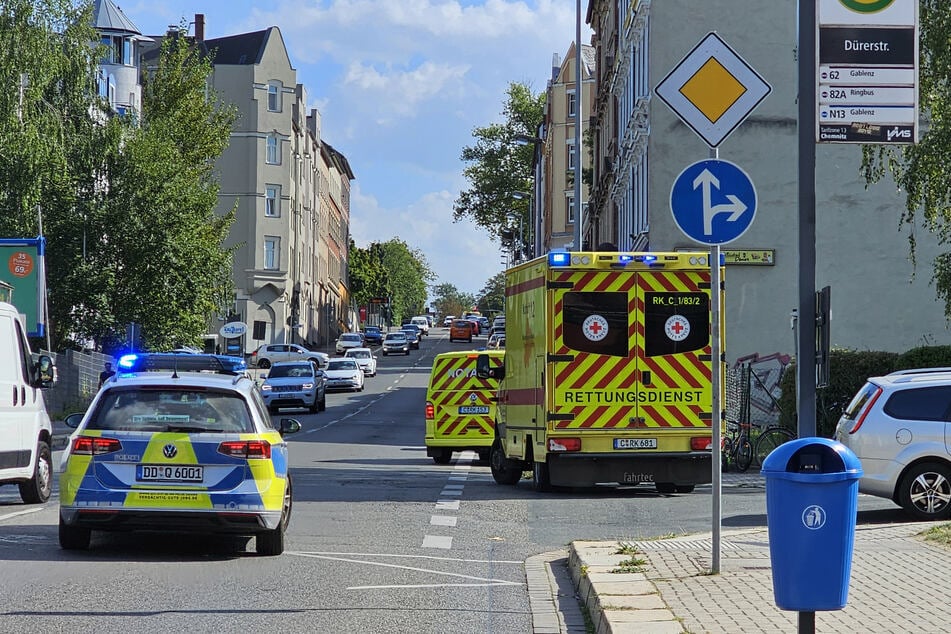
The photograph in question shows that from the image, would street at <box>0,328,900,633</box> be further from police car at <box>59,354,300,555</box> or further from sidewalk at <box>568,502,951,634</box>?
sidewalk at <box>568,502,951,634</box>

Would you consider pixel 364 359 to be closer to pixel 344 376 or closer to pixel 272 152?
pixel 344 376

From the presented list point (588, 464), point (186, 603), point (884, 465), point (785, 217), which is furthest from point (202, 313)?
point (186, 603)

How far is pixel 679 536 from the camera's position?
44.1 ft

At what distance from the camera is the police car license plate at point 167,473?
11.9 meters

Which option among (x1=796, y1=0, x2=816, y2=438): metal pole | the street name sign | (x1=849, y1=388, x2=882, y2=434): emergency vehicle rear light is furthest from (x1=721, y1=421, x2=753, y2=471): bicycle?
(x1=796, y1=0, x2=816, y2=438): metal pole

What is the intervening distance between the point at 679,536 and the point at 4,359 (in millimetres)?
7371

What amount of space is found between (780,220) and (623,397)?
19.5 metres

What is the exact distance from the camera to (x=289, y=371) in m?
48.7

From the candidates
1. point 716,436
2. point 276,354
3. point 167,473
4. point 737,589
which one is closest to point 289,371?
point 276,354

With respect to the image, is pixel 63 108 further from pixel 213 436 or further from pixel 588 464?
pixel 213 436

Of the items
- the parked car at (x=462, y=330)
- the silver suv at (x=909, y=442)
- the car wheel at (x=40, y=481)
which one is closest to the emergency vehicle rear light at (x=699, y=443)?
the silver suv at (x=909, y=442)

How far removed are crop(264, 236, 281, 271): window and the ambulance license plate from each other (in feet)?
251

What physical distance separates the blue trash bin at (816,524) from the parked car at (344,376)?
2274 inches

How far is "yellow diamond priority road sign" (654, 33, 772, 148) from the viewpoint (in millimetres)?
10266
